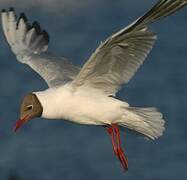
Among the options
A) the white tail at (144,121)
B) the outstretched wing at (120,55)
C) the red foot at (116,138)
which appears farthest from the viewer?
the red foot at (116,138)

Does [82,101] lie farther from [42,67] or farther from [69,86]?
[42,67]

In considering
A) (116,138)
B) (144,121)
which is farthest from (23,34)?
(144,121)

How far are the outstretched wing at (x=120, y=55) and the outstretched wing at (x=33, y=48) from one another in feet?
2.13

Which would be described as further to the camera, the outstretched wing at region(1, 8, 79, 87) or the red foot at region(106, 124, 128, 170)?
the outstretched wing at region(1, 8, 79, 87)

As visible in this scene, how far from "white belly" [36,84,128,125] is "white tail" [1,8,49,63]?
1317mm

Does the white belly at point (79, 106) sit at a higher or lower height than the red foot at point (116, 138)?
higher

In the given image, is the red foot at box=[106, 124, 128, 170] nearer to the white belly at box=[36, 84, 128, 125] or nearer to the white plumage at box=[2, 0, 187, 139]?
the white plumage at box=[2, 0, 187, 139]

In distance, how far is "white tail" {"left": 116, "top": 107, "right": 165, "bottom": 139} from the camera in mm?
7168

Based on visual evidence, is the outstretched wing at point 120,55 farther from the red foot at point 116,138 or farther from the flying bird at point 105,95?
the red foot at point 116,138

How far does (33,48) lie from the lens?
834 centimetres

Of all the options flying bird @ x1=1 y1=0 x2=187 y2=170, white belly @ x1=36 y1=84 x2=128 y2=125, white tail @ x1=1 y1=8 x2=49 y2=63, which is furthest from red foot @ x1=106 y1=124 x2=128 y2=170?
white tail @ x1=1 y1=8 x2=49 y2=63

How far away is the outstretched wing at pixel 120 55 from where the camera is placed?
20.8ft

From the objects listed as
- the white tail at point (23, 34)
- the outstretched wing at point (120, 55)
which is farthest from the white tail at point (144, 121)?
the white tail at point (23, 34)

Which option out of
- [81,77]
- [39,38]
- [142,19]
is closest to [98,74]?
[81,77]
